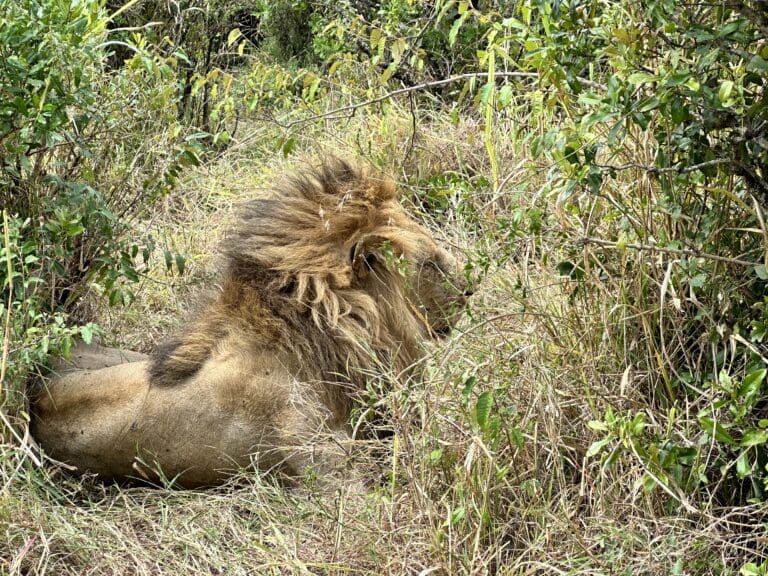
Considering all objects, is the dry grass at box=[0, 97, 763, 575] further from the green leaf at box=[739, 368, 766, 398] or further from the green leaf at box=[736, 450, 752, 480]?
the green leaf at box=[739, 368, 766, 398]

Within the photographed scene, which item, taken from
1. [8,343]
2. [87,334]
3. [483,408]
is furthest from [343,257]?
[483,408]

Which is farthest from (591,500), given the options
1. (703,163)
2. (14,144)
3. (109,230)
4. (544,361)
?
(14,144)

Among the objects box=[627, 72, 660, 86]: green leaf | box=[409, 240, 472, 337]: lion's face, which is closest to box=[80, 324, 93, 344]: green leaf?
box=[409, 240, 472, 337]: lion's face

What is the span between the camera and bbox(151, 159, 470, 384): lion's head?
3699 millimetres

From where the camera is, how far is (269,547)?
10.1 ft

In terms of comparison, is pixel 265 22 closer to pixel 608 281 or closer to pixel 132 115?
pixel 132 115

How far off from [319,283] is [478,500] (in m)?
1.15

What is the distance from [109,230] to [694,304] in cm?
202

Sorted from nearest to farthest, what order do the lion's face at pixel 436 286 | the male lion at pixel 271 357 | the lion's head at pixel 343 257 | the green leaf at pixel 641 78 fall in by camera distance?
the green leaf at pixel 641 78, the male lion at pixel 271 357, the lion's head at pixel 343 257, the lion's face at pixel 436 286

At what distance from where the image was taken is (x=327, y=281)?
12.4 feet

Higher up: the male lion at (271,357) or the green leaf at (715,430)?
the green leaf at (715,430)

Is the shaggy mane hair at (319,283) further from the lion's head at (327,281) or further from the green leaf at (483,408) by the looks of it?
the green leaf at (483,408)

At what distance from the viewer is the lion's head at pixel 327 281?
12.1 ft

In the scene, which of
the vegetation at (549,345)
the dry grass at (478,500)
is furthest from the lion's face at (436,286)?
the dry grass at (478,500)
